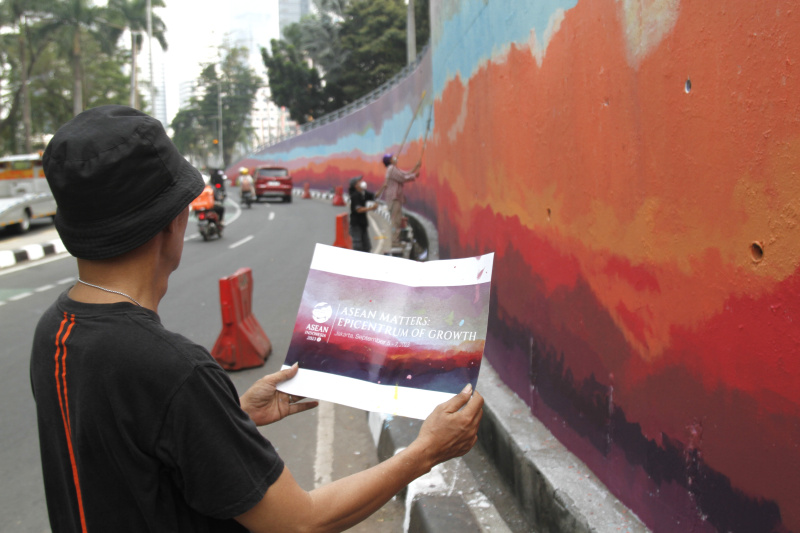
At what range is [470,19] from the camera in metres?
5.70

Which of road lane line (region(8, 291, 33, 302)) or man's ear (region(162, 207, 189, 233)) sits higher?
man's ear (region(162, 207, 189, 233))

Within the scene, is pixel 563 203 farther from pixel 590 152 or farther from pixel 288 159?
pixel 288 159

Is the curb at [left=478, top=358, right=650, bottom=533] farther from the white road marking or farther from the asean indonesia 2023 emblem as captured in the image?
the white road marking

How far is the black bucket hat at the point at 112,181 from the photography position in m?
1.25

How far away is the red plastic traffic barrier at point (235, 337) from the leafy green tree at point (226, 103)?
336 feet

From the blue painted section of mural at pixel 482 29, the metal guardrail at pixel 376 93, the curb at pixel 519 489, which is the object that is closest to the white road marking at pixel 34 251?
the metal guardrail at pixel 376 93

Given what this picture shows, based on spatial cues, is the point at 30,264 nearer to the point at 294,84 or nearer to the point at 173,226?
the point at 173,226

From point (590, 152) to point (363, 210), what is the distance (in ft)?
28.1

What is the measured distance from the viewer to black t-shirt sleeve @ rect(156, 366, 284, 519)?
1.23m

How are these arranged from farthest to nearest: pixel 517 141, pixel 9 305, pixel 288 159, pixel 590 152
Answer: pixel 288 159
pixel 9 305
pixel 517 141
pixel 590 152

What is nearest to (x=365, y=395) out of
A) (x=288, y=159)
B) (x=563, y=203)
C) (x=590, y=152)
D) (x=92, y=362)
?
(x=92, y=362)

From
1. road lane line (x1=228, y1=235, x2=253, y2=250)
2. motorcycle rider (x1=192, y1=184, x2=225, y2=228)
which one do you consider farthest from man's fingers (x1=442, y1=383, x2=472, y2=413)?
motorcycle rider (x1=192, y1=184, x2=225, y2=228)

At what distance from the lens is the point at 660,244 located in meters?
2.46

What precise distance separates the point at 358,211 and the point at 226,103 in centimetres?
10233
